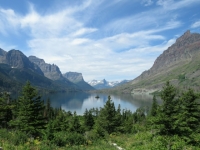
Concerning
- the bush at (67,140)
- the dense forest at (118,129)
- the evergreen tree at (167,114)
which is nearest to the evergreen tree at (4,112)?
the dense forest at (118,129)

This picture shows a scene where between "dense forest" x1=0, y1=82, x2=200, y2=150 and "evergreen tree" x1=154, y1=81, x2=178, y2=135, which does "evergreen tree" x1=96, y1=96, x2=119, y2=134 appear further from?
"evergreen tree" x1=154, y1=81, x2=178, y2=135

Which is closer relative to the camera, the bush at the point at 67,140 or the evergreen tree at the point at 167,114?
the bush at the point at 67,140

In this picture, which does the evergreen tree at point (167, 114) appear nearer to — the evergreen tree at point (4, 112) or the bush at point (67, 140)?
the bush at point (67, 140)

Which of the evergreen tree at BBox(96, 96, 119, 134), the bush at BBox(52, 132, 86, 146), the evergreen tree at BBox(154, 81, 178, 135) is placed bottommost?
the evergreen tree at BBox(96, 96, 119, 134)

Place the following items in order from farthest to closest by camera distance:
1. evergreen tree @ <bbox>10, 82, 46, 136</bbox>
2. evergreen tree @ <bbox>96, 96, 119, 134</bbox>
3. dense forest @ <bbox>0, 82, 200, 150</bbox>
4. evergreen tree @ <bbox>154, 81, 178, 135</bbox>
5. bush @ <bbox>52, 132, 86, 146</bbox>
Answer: evergreen tree @ <bbox>96, 96, 119, 134</bbox>, evergreen tree @ <bbox>10, 82, 46, 136</bbox>, evergreen tree @ <bbox>154, 81, 178, 135</bbox>, bush @ <bbox>52, 132, 86, 146</bbox>, dense forest @ <bbox>0, 82, 200, 150</bbox>

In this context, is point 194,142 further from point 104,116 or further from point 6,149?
point 104,116

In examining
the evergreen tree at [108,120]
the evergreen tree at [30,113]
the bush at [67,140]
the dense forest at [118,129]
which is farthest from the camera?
the evergreen tree at [108,120]

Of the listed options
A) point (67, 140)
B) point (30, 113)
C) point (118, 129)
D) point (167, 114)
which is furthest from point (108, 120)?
point (67, 140)

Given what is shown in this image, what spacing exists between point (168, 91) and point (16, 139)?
19445 millimetres

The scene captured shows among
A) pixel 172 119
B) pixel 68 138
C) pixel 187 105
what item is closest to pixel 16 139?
pixel 68 138

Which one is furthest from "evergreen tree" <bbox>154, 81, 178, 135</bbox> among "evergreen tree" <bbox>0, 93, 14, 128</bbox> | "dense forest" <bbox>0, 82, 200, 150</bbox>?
"evergreen tree" <bbox>0, 93, 14, 128</bbox>

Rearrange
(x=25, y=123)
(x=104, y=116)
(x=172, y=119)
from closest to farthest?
(x=172, y=119), (x=25, y=123), (x=104, y=116)

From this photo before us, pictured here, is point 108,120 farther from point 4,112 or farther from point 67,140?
point 4,112

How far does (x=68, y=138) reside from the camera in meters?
19.6
